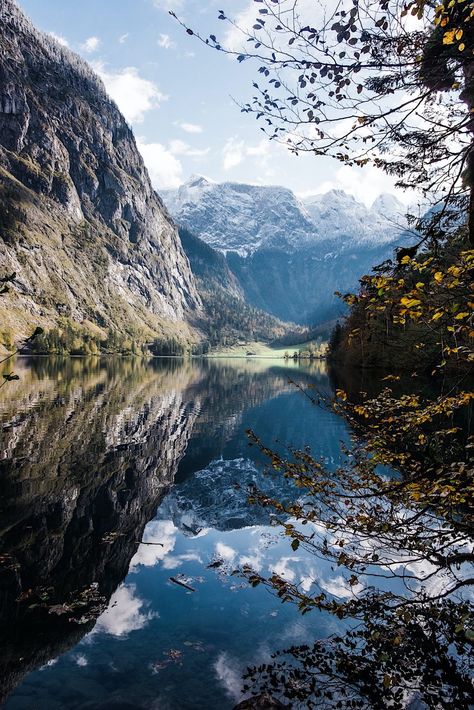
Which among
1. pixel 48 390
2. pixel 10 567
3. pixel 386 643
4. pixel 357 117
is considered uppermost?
pixel 357 117

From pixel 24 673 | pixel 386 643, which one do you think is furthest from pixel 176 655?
pixel 386 643

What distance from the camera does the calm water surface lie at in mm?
9422

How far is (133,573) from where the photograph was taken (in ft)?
48.0

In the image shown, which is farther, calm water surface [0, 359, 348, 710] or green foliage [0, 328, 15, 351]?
green foliage [0, 328, 15, 351]

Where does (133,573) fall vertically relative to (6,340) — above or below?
above

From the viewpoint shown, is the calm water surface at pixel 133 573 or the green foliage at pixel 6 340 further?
the green foliage at pixel 6 340

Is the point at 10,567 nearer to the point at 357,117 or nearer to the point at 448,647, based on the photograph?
the point at 448,647

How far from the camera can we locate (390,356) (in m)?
56.3

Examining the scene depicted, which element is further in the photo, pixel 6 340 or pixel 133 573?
pixel 6 340

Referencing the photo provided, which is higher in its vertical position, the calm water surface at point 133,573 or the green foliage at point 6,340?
the calm water surface at point 133,573

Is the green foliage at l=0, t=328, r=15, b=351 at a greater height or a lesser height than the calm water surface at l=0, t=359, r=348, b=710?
lesser

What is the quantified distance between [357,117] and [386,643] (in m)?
10.5

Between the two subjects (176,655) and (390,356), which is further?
(390,356)

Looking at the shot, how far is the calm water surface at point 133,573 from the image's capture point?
942cm
